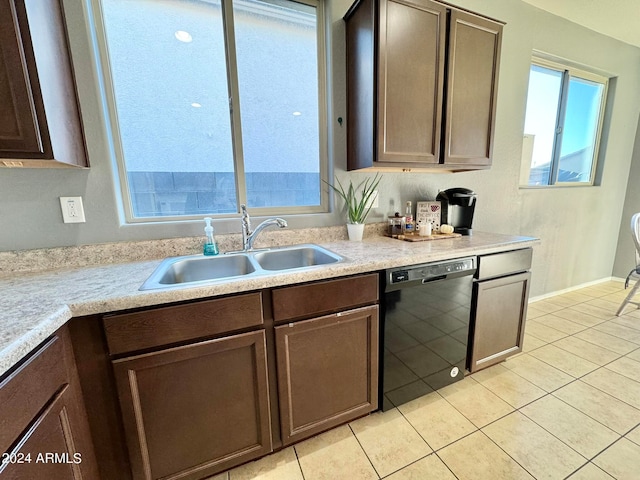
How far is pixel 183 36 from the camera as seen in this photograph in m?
1.43

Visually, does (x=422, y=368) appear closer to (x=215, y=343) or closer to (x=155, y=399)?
(x=215, y=343)

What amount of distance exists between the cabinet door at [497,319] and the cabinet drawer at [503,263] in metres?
0.04

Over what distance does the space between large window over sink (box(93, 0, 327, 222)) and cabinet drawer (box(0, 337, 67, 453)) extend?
88 cm

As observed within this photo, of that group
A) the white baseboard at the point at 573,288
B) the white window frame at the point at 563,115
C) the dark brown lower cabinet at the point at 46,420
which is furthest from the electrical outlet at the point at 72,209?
the white baseboard at the point at 573,288

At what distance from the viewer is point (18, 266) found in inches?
46.2

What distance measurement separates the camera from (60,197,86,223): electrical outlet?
4.05 feet

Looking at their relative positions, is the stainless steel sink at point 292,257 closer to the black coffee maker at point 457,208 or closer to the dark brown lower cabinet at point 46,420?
the dark brown lower cabinet at point 46,420

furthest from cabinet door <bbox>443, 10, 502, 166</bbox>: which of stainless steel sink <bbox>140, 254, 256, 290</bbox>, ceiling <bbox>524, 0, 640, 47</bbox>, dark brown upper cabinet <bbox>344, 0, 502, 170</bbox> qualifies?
stainless steel sink <bbox>140, 254, 256, 290</bbox>

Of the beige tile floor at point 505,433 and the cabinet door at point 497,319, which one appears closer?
the beige tile floor at point 505,433

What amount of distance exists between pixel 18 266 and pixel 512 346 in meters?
2.82

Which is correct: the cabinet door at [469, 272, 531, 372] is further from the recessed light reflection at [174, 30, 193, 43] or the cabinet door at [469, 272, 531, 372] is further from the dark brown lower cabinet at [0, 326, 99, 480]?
the recessed light reflection at [174, 30, 193, 43]

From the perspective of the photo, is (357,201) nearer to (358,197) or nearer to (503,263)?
(358,197)

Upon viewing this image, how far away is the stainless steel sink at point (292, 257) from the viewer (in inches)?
57.8

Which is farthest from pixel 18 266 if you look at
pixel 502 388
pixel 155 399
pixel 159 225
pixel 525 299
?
pixel 525 299
